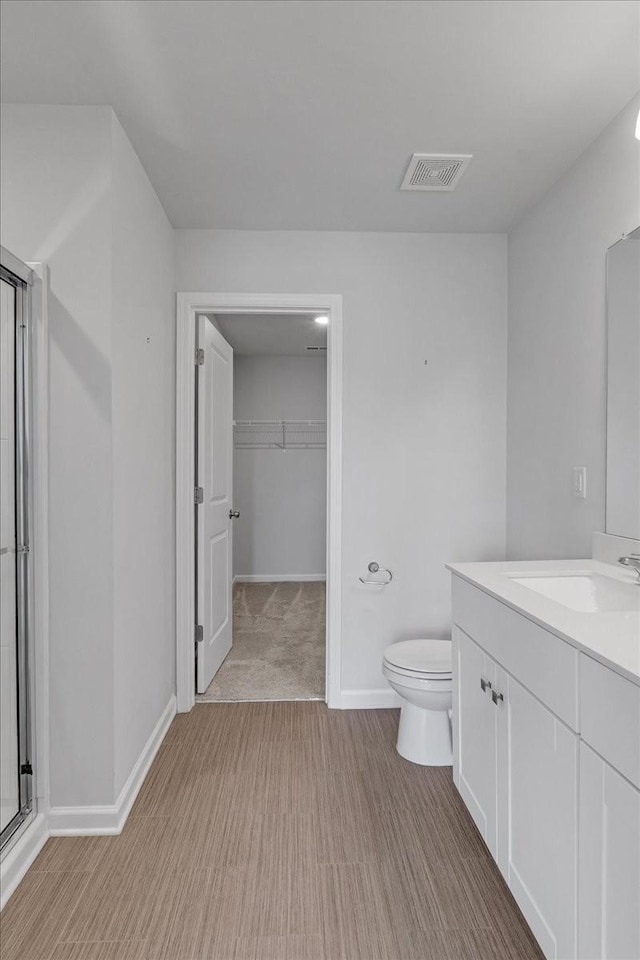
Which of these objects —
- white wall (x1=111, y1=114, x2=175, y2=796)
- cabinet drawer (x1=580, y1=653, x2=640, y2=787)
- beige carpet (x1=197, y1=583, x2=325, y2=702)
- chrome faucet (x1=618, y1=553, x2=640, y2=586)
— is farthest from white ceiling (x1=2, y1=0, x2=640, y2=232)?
beige carpet (x1=197, y1=583, x2=325, y2=702)

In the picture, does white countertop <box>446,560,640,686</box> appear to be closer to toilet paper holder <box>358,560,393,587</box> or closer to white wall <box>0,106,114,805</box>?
toilet paper holder <box>358,560,393,587</box>

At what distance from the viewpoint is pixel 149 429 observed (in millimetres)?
2426

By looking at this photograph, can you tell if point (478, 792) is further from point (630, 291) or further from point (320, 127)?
point (320, 127)

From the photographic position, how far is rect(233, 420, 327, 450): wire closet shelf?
6.07 m

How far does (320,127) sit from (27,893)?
256 cm

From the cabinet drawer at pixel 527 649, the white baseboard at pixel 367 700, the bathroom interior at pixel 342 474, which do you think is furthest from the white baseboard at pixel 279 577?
the cabinet drawer at pixel 527 649

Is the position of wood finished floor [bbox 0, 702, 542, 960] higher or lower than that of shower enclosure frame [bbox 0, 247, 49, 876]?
lower

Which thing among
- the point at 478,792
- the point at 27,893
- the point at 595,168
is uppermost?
the point at 595,168

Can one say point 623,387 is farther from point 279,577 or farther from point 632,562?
point 279,577

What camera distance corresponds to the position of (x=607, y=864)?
3.37 ft

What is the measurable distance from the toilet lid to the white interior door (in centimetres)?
106

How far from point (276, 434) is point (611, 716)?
5235mm

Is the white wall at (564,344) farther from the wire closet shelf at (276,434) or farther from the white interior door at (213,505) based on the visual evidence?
the wire closet shelf at (276,434)

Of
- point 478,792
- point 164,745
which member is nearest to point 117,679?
point 164,745
